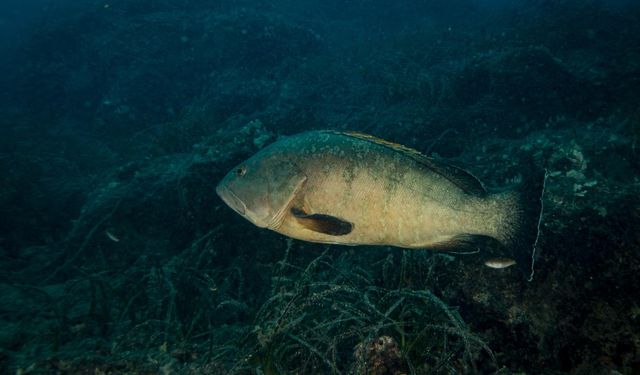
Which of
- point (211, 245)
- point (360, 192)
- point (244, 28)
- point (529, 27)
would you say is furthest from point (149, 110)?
point (529, 27)

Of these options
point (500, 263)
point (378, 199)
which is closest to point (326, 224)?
point (378, 199)

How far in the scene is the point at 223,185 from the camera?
296cm

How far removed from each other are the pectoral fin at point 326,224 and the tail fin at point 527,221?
3.95ft

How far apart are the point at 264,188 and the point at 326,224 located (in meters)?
0.69

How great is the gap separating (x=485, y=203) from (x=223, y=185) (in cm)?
223

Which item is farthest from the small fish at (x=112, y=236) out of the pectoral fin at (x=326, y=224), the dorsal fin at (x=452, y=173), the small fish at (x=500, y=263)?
the small fish at (x=500, y=263)

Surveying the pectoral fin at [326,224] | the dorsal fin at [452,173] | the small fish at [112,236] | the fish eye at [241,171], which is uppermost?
the dorsal fin at [452,173]

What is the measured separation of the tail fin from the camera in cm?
220

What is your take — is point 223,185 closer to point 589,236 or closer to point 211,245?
point 211,245

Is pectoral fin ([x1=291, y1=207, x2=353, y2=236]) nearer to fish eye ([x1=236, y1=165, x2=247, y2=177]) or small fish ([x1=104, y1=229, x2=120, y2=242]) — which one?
fish eye ([x1=236, y1=165, x2=247, y2=177])

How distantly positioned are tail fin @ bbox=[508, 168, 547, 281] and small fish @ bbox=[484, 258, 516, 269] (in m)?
0.47

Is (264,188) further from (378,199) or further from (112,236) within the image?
(112,236)

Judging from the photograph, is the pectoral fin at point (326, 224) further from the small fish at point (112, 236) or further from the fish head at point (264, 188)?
the small fish at point (112, 236)

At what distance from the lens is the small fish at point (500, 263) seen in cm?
271
